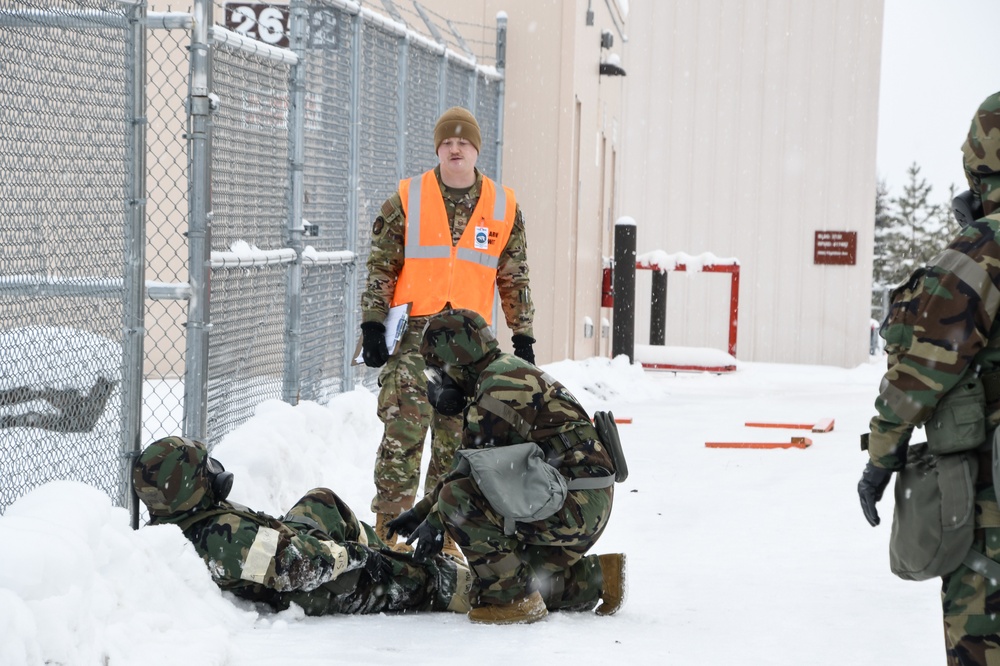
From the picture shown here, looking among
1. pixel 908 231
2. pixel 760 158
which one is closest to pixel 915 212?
pixel 908 231

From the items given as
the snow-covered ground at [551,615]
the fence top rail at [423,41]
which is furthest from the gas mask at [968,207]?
the fence top rail at [423,41]

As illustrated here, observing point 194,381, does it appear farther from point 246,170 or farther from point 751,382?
point 751,382

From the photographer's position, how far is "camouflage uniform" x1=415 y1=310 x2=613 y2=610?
441 cm

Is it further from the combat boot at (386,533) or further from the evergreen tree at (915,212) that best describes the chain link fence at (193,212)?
the evergreen tree at (915,212)

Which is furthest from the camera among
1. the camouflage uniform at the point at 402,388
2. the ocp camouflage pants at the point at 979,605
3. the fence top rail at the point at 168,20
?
the camouflage uniform at the point at 402,388

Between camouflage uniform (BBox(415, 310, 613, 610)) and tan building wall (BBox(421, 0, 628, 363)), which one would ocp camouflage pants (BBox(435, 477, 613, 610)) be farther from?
tan building wall (BBox(421, 0, 628, 363))

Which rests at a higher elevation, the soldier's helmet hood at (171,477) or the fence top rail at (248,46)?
the fence top rail at (248,46)

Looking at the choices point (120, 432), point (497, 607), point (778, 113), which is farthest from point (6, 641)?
point (778, 113)

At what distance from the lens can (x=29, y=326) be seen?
4.43 meters

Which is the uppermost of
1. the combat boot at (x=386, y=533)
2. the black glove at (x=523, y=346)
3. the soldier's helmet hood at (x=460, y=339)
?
the soldier's helmet hood at (x=460, y=339)

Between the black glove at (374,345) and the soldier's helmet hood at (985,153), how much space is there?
3088mm

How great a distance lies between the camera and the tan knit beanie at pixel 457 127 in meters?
5.83

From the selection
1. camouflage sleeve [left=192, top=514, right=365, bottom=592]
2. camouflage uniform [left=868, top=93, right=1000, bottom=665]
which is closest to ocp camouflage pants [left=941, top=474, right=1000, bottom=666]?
camouflage uniform [left=868, top=93, right=1000, bottom=665]

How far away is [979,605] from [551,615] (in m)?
1.94
